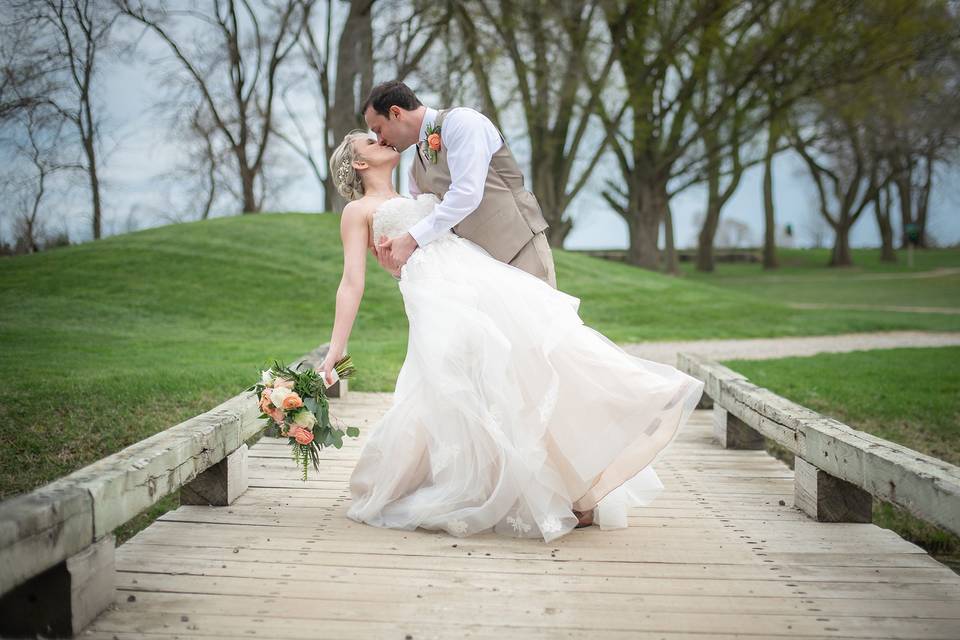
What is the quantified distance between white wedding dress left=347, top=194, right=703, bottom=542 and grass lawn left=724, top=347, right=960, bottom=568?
8.72ft

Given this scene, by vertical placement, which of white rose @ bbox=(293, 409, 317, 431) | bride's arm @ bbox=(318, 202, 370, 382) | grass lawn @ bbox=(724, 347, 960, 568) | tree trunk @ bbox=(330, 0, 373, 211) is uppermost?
tree trunk @ bbox=(330, 0, 373, 211)

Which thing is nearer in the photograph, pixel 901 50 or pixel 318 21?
pixel 901 50

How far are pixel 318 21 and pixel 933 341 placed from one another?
2239 cm

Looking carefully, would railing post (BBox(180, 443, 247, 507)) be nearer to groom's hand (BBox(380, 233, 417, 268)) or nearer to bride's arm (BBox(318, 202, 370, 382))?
bride's arm (BBox(318, 202, 370, 382))

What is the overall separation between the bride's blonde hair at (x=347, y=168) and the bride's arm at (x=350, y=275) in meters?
0.16

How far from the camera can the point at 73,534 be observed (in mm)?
2781

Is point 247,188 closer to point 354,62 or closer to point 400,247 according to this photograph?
point 354,62

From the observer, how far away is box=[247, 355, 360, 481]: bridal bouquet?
3.93 m

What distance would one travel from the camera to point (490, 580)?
11.0 ft

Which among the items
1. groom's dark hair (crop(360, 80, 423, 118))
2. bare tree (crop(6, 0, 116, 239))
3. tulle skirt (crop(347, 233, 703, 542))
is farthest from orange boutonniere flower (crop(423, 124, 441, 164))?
bare tree (crop(6, 0, 116, 239))

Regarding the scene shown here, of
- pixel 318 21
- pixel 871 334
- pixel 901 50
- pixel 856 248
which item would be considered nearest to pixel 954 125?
pixel 901 50

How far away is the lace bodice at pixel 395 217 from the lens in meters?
4.18

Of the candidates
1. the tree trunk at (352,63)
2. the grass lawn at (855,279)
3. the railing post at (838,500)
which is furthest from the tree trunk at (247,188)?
the railing post at (838,500)

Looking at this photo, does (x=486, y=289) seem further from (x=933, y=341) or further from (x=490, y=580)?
(x=933, y=341)
